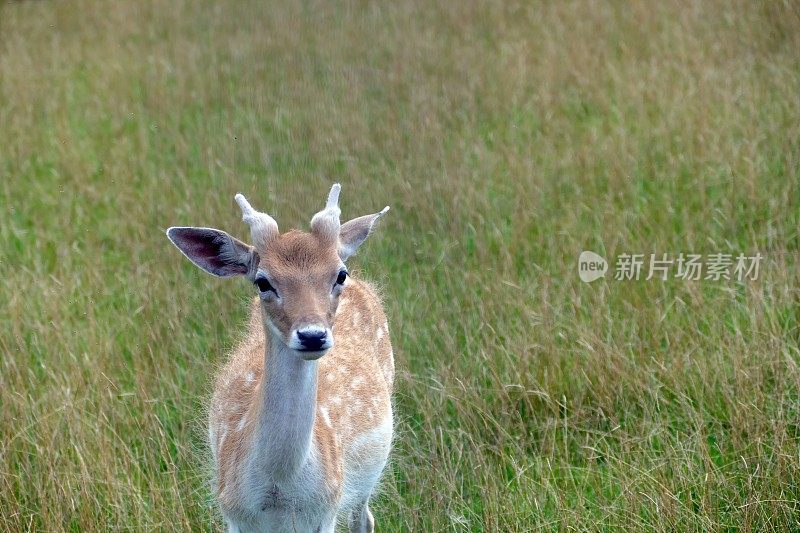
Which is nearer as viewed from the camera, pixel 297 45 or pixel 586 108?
pixel 586 108

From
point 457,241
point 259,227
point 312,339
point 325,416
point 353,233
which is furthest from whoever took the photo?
point 457,241

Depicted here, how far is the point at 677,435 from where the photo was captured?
4.97m

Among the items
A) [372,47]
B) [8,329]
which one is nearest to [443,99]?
[372,47]

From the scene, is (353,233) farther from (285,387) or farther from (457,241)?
(457,241)

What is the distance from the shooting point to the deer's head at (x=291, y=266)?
380cm

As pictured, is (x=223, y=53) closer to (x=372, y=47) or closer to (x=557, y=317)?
(x=372, y=47)

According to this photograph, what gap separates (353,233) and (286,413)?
0.74 metres

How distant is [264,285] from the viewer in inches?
158

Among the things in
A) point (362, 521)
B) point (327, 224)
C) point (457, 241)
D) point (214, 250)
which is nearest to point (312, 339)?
point (327, 224)

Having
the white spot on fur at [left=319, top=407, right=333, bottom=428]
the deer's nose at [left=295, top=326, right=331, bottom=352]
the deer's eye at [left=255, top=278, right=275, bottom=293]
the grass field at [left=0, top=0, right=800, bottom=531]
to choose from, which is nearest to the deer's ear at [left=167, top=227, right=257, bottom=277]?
the deer's eye at [left=255, top=278, right=275, bottom=293]

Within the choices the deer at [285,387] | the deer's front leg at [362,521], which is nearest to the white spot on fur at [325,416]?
the deer at [285,387]

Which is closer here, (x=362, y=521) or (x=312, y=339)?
(x=312, y=339)

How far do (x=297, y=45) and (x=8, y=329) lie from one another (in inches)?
256

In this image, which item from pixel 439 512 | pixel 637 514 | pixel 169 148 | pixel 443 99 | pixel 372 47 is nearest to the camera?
pixel 637 514
